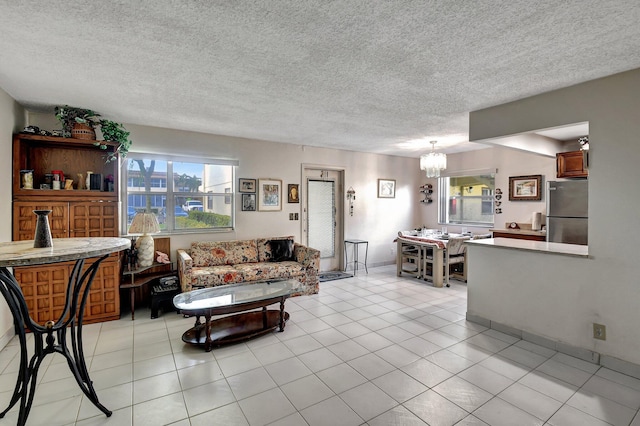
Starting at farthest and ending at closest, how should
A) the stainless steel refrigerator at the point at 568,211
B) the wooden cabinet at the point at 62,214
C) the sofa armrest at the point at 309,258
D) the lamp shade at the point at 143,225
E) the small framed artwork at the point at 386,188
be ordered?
the small framed artwork at the point at 386,188, the sofa armrest at the point at 309,258, the stainless steel refrigerator at the point at 568,211, the lamp shade at the point at 143,225, the wooden cabinet at the point at 62,214

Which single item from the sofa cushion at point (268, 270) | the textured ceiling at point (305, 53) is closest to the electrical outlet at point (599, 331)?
the textured ceiling at point (305, 53)

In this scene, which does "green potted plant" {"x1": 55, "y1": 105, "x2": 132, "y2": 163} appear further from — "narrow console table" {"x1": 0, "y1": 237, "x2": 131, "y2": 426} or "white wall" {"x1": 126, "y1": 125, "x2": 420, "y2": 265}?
"narrow console table" {"x1": 0, "y1": 237, "x2": 131, "y2": 426}

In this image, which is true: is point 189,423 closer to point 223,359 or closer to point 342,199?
point 223,359

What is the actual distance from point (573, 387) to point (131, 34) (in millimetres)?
3988

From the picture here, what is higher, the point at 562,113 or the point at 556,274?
the point at 562,113

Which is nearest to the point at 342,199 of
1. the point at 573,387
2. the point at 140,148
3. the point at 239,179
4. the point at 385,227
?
the point at 385,227

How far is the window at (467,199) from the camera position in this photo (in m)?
5.91

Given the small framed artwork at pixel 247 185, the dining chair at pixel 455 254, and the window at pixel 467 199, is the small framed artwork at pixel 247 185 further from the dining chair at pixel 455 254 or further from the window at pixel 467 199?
the window at pixel 467 199

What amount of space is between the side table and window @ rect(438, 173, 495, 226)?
5.55m

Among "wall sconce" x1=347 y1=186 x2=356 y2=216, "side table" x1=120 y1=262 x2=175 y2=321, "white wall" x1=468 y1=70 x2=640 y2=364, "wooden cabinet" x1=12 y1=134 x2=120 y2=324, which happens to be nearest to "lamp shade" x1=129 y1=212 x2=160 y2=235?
"wooden cabinet" x1=12 y1=134 x2=120 y2=324

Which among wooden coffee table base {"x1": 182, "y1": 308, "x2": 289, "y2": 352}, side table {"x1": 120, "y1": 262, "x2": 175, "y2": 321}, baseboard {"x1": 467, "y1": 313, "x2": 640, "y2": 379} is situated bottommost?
baseboard {"x1": 467, "y1": 313, "x2": 640, "y2": 379}

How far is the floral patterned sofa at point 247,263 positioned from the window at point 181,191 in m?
0.43

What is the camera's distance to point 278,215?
5.36m

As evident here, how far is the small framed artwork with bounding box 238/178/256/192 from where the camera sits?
4.98 metres
